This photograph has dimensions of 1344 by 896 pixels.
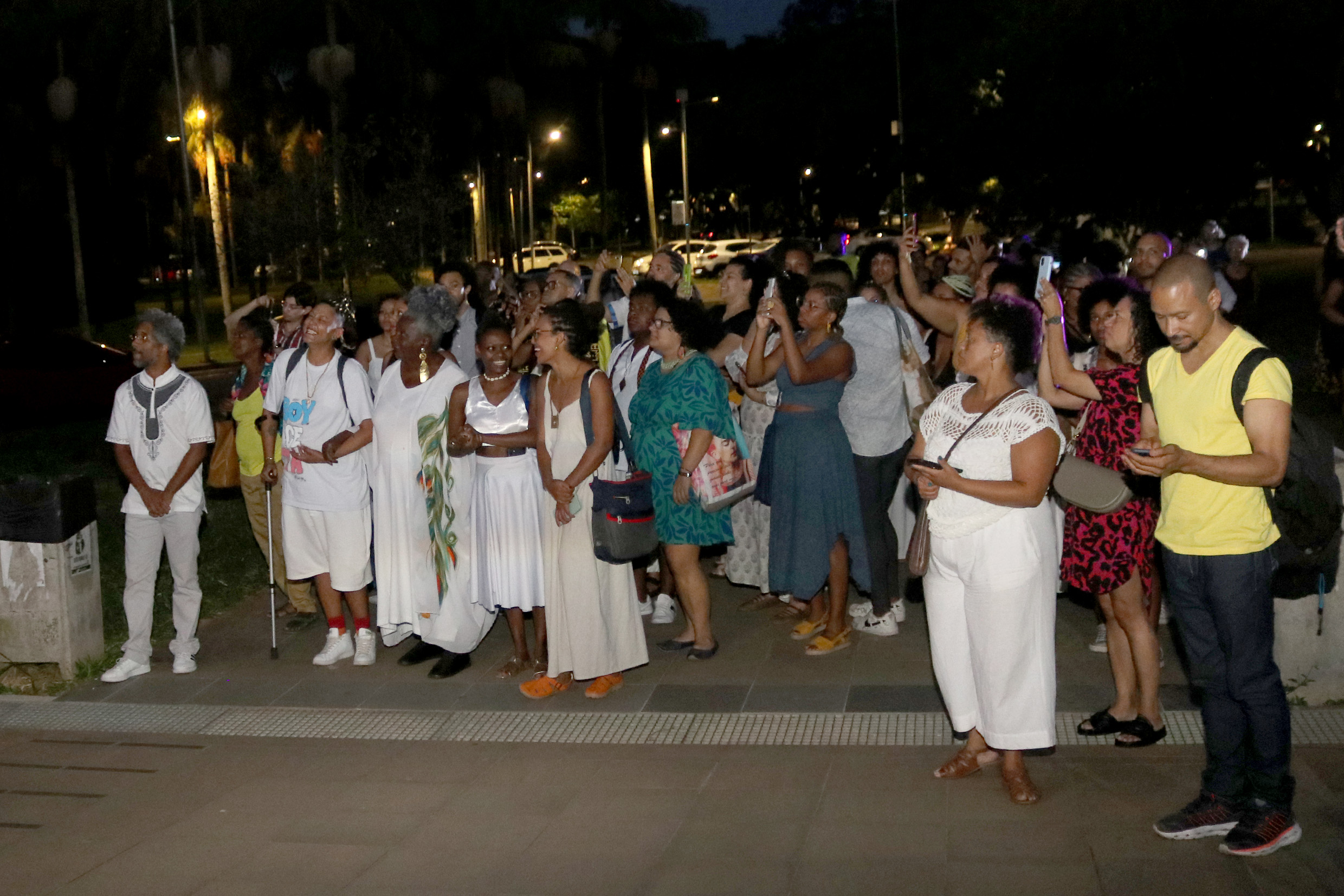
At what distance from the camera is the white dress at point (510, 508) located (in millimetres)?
7109

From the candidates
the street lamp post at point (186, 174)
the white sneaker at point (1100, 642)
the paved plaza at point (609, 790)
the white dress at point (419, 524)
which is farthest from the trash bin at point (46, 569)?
the street lamp post at point (186, 174)

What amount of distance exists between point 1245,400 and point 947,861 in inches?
71.1

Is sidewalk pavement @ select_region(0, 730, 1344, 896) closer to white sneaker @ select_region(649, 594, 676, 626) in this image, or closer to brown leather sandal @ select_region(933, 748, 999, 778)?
brown leather sandal @ select_region(933, 748, 999, 778)

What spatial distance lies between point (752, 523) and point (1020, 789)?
3.44m

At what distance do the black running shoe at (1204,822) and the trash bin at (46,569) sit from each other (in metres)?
5.63

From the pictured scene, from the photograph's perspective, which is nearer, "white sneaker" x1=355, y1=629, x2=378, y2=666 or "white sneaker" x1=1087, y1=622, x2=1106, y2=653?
"white sneaker" x1=1087, y1=622, x2=1106, y2=653

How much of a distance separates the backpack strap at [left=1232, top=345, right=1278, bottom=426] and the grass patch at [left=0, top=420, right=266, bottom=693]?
19.0 feet

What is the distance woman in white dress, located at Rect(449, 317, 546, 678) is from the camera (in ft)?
23.3

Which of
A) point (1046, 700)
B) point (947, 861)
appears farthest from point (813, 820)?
point (1046, 700)

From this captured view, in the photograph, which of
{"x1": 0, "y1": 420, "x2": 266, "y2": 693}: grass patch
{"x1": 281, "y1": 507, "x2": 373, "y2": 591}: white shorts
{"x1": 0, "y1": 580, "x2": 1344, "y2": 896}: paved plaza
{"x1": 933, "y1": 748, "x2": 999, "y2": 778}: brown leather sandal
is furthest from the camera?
{"x1": 0, "y1": 420, "x2": 266, "y2": 693}: grass patch

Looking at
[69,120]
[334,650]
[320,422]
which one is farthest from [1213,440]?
[69,120]

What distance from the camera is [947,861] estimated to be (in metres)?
4.78

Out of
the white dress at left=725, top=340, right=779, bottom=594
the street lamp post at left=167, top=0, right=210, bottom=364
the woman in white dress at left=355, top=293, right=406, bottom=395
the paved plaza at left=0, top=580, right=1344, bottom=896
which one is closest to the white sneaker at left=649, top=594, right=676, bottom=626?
the white dress at left=725, top=340, right=779, bottom=594

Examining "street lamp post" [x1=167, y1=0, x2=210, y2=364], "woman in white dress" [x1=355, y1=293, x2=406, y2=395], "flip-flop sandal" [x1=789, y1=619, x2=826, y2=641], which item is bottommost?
"flip-flop sandal" [x1=789, y1=619, x2=826, y2=641]
